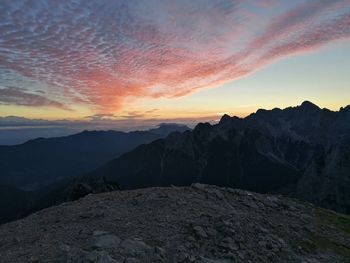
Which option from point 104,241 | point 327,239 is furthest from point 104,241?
point 327,239

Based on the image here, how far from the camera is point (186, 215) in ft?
77.8

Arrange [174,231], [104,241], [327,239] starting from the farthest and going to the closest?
[327,239], [174,231], [104,241]

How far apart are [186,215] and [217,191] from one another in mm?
6957

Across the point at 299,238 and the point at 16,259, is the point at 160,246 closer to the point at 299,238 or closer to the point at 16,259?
the point at 16,259

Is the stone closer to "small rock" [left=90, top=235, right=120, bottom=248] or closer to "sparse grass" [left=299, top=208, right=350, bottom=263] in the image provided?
"small rock" [left=90, top=235, right=120, bottom=248]

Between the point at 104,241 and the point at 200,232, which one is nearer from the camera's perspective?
the point at 104,241

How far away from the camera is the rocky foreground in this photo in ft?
61.3

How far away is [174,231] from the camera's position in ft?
69.7

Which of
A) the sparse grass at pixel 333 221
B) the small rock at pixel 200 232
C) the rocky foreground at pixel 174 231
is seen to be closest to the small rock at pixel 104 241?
the rocky foreground at pixel 174 231

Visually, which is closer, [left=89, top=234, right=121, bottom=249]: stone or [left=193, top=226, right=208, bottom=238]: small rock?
[left=89, top=234, right=121, bottom=249]: stone

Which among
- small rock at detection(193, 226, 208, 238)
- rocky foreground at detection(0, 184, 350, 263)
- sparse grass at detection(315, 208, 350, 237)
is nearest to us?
rocky foreground at detection(0, 184, 350, 263)

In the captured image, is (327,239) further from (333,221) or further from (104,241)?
(104,241)

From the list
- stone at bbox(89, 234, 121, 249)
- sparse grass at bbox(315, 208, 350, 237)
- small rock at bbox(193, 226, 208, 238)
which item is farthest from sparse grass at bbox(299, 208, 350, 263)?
stone at bbox(89, 234, 121, 249)

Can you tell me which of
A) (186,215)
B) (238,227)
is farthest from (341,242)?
(186,215)
